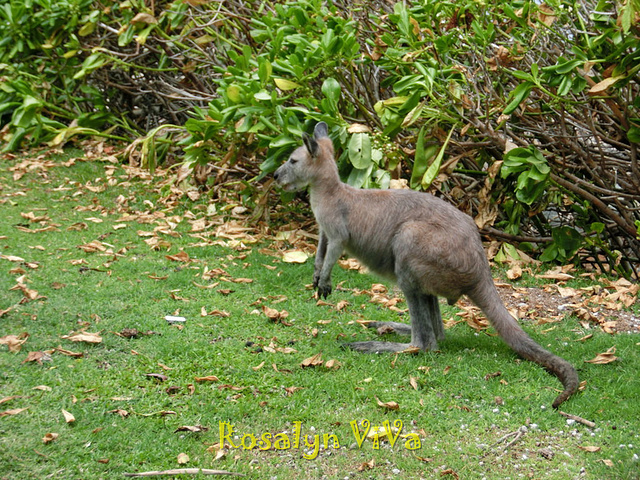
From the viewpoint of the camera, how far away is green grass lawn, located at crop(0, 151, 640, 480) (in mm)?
3551

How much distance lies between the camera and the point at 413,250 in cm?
458

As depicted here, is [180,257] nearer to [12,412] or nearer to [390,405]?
[12,412]

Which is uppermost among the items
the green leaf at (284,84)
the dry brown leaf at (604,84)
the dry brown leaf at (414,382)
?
the dry brown leaf at (604,84)

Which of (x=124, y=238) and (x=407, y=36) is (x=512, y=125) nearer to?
(x=407, y=36)

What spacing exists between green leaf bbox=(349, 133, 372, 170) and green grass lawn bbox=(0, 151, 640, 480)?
1.01 meters

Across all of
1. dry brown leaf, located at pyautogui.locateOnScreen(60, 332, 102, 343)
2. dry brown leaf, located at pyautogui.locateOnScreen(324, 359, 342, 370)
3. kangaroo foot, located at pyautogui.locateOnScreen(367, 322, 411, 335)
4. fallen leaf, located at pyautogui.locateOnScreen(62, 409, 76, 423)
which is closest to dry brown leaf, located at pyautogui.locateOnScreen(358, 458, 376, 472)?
dry brown leaf, located at pyautogui.locateOnScreen(324, 359, 342, 370)

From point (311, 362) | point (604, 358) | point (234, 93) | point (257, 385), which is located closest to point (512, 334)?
point (604, 358)

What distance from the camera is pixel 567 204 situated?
267 inches

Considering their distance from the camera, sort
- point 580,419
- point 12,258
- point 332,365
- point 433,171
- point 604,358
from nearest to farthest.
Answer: point 580,419 < point 332,365 < point 604,358 < point 433,171 < point 12,258

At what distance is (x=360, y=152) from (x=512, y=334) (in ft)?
8.04

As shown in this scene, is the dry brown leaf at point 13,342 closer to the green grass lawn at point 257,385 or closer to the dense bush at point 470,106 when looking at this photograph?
the green grass lawn at point 257,385

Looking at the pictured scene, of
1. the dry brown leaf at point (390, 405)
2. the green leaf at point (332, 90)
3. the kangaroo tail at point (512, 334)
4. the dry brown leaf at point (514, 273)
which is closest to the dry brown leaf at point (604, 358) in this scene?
the kangaroo tail at point (512, 334)

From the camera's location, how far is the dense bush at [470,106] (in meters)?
5.78

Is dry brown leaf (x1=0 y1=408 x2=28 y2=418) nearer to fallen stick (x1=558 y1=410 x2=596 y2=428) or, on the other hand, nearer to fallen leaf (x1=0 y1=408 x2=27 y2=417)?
fallen leaf (x1=0 y1=408 x2=27 y2=417)
